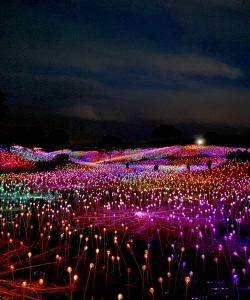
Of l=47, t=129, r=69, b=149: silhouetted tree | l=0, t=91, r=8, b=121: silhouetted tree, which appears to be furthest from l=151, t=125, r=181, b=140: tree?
l=0, t=91, r=8, b=121: silhouetted tree

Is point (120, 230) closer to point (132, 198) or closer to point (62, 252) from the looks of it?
point (62, 252)

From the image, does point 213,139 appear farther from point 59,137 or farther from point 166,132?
point 59,137

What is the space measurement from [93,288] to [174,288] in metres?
0.99

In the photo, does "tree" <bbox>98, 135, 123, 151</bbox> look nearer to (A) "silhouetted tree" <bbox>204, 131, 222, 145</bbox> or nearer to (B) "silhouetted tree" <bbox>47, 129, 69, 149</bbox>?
(B) "silhouetted tree" <bbox>47, 129, 69, 149</bbox>

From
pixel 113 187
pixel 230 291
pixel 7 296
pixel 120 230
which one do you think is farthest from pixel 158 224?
pixel 113 187

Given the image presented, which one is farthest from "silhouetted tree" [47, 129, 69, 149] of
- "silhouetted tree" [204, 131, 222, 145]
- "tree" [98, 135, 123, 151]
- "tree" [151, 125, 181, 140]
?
"silhouetted tree" [204, 131, 222, 145]

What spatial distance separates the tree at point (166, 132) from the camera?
6744 centimetres

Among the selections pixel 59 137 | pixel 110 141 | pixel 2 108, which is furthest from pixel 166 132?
pixel 2 108

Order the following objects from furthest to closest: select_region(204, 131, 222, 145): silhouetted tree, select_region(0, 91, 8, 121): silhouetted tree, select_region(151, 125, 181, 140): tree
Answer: select_region(151, 125, 181, 140): tree → select_region(204, 131, 222, 145): silhouetted tree → select_region(0, 91, 8, 121): silhouetted tree

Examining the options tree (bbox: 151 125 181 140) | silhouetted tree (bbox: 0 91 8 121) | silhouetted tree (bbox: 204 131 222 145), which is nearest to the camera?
silhouetted tree (bbox: 0 91 8 121)

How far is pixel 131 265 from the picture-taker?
18.4 feet

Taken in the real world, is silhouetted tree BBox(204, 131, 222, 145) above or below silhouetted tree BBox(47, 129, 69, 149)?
below

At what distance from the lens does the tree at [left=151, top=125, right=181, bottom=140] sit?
67438 mm

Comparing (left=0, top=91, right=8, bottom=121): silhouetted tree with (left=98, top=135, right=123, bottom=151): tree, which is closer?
(left=0, top=91, right=8, bottom=121): silhouetted tree
